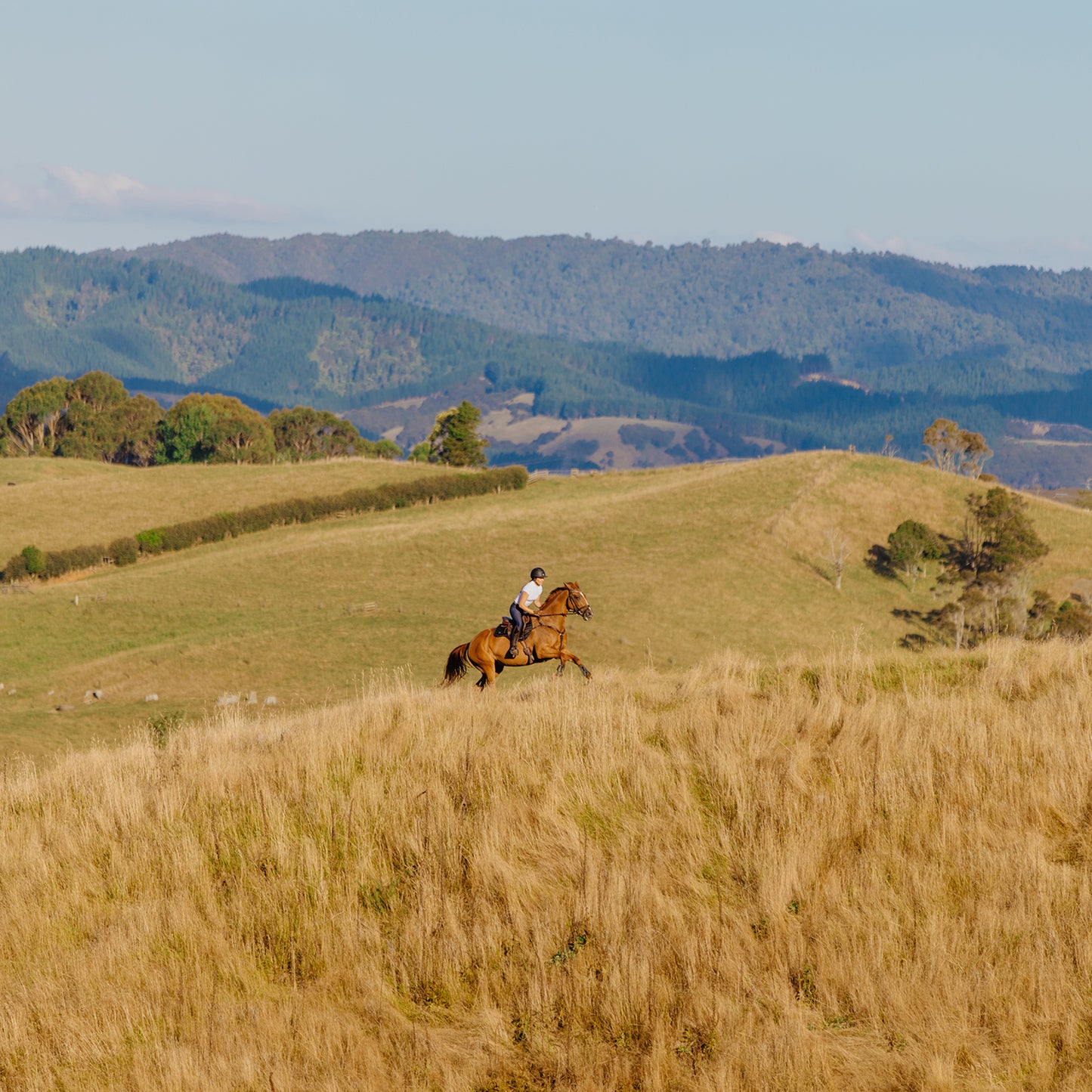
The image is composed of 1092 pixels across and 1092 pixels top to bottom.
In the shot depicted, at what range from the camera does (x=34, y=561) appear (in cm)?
6938

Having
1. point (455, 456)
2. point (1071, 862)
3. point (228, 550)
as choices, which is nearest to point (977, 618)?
point (228, 550)

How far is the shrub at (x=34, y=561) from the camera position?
69.4 meters

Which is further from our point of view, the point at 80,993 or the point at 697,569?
the point at 697,569

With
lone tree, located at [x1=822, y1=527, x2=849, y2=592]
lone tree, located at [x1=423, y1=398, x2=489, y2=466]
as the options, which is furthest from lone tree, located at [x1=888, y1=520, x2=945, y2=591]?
lone tree, located at [x1=423, y1=398, x2=489, y2=466]

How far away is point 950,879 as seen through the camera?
24.2 ft

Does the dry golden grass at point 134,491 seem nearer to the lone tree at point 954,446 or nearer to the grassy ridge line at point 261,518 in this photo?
the grassy ridge line at point 261,518

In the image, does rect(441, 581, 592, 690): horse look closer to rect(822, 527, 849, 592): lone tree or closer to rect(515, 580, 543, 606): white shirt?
rect(515, 580, 543, 606): white shirt

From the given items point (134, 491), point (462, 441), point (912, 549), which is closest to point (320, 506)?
point (134, 491)

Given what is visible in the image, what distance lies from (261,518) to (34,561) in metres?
18.9

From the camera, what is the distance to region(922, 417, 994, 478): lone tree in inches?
5256

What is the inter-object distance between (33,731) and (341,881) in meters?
28.2

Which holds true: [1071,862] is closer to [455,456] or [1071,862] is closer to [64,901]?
[64,901]

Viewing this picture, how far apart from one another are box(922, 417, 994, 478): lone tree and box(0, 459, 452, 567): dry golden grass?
6873cm

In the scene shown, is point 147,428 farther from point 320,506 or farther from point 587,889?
point 587,889
